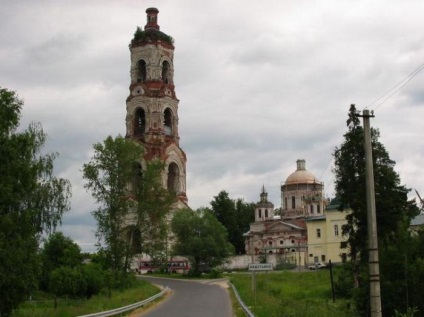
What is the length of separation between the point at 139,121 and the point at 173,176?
7.73 m

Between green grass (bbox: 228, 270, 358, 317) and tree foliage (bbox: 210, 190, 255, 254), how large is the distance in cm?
5356

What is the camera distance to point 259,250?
92.8 metres

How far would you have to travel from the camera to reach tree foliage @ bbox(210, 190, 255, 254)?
109 meters

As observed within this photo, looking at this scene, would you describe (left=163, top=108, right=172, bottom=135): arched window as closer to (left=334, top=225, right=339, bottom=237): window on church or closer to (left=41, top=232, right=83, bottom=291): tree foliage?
(left=334, top=225, right=339, bottom=237): window on church

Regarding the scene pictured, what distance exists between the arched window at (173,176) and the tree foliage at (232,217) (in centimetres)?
3001

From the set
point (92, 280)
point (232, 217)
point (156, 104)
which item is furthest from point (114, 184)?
point (232, 217)

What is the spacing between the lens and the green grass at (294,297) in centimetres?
1917

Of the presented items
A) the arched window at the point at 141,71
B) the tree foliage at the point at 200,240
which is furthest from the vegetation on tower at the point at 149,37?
the tree foliage at the point at 200,240

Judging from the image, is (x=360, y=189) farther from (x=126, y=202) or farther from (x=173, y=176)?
(x=173, y=176)

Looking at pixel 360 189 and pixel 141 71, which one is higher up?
pixel 141 71

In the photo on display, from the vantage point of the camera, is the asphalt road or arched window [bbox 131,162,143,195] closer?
the asphalt road

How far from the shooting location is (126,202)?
158ft

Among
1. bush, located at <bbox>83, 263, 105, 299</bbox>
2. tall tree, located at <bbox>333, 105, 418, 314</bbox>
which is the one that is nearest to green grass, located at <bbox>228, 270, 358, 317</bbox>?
tall tree, located at <bbox>333, 105, 418, 314</bbox>

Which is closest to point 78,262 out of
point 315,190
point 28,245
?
point 28,245
